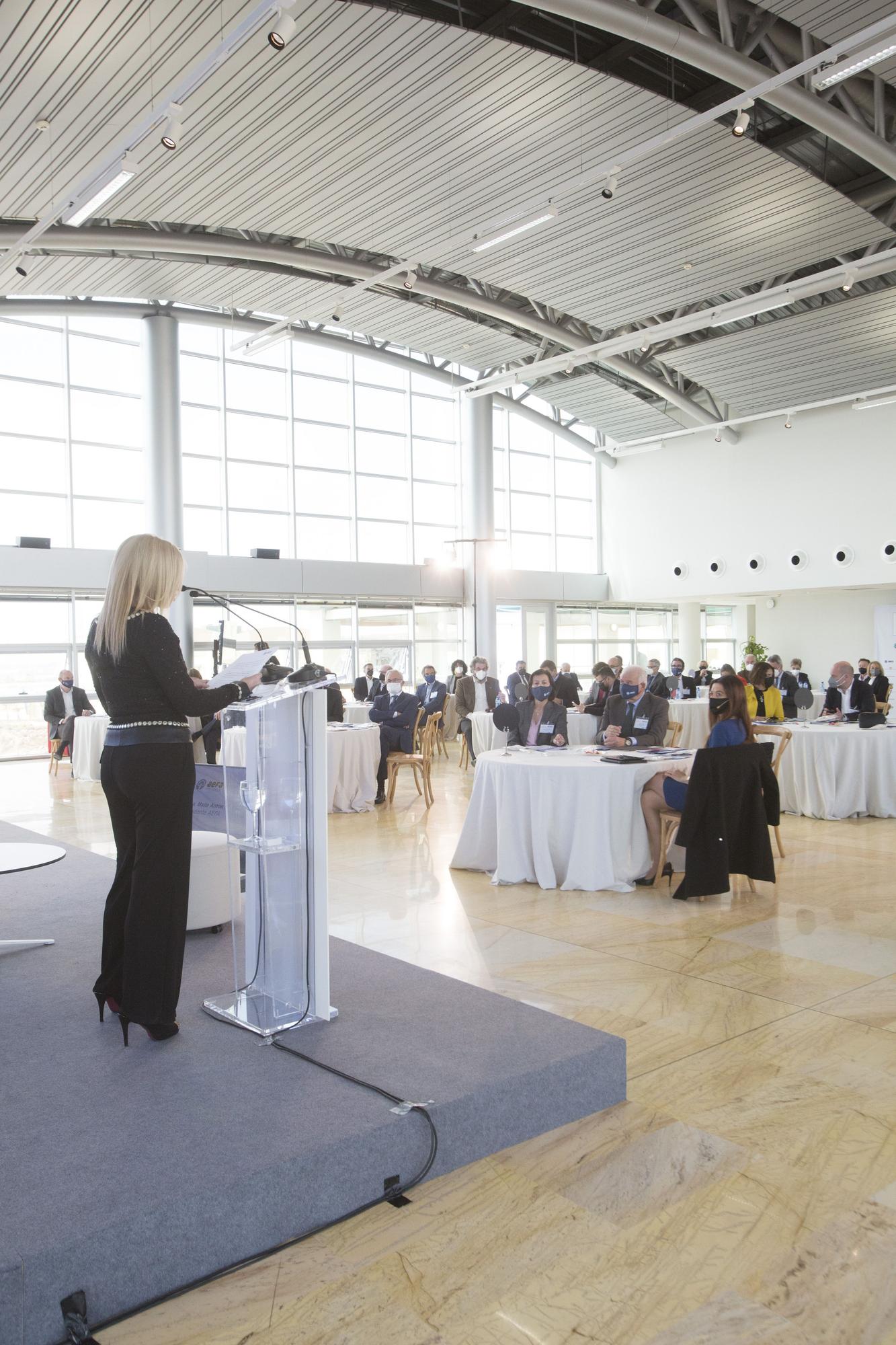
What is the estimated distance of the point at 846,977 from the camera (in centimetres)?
427

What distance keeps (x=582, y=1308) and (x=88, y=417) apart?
15.9 meters

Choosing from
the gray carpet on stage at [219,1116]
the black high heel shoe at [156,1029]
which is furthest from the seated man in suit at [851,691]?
the black high heel shoe at [156,1029]

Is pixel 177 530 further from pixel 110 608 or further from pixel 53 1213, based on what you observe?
pixel 53 1213

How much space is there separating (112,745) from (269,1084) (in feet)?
3.44

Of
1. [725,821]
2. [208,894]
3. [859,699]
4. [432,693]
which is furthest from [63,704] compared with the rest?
[725,821]

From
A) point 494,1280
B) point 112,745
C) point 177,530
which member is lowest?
point 494,1280

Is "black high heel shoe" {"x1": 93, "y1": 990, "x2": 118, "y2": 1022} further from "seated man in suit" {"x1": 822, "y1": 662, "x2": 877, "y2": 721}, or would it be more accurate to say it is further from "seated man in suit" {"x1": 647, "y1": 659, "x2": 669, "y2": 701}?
"seated man in suit" {"x1": 822, "y1": 662, "x2": 877, "y2": 721}

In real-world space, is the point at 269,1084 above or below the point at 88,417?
below

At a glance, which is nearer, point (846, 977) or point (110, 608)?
point (110, 608)

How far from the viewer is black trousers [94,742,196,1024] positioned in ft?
9.53

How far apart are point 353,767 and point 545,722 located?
2.54 metres

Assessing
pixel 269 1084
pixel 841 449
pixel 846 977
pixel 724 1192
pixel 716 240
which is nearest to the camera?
pixel 724 1192

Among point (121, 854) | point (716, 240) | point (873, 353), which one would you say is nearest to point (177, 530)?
point (716, 240)

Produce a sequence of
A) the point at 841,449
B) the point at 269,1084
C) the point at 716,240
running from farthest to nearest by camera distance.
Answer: the point at 841,449 → the point at 716,240 → the point at 269,1084
